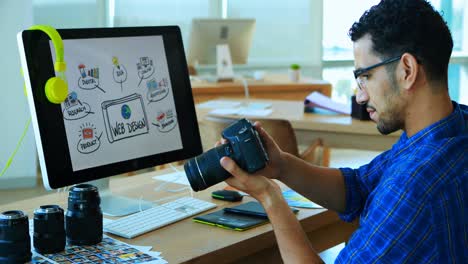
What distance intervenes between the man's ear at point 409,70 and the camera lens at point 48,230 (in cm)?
75

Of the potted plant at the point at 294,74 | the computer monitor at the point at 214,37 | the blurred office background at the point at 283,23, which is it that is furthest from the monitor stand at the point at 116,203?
the blurred office background at the point at 283,23

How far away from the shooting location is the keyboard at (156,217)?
1.61 meters

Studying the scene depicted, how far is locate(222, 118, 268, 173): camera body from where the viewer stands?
4.70 feet

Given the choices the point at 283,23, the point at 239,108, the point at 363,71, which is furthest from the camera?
the point at 283,23

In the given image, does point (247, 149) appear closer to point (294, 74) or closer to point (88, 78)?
point (88, 78)

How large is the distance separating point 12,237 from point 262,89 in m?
3.72

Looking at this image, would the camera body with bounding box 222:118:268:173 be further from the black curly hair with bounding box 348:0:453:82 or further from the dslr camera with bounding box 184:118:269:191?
the black curly hair with bounding box 348:0:453:82

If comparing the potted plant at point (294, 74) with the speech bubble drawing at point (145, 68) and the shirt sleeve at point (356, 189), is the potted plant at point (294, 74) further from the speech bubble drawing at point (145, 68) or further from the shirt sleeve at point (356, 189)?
the shirt sleeve at point (356, 189)

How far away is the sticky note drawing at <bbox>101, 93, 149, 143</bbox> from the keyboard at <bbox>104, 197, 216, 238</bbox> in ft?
0.67

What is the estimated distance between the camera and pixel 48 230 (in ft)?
4.71

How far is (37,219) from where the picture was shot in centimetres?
144

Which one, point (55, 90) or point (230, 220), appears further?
point (230, 220)

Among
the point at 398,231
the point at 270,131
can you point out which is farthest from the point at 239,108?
the point at 398,231

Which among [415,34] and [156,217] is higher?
[415,34]
